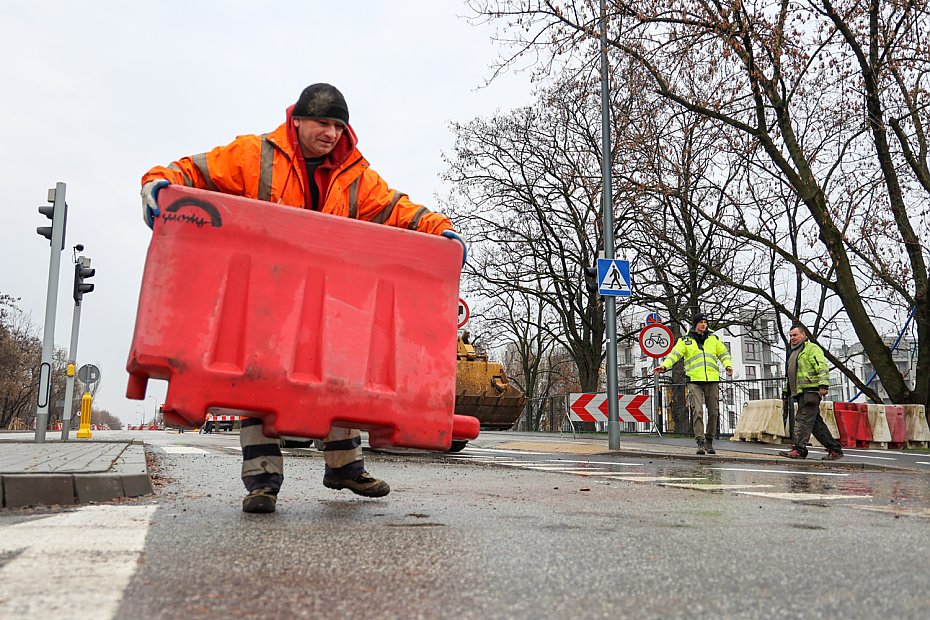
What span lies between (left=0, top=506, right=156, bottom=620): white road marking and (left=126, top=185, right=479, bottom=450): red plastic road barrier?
55cm

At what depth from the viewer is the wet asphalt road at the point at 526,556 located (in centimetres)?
211

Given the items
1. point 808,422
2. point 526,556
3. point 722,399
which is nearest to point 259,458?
point 526,556

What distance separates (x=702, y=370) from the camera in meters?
12.6

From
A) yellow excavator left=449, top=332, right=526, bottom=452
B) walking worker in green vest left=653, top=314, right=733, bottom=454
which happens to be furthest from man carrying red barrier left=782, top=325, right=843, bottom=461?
yellow excavator left=449, top=332, right=526, bottom=452

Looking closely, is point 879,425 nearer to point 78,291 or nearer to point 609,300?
point 609,300

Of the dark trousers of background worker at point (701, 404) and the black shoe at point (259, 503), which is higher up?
the dark trousers of background worker at point (701, 404)

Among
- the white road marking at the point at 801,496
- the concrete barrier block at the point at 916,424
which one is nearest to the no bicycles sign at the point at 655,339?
the concrete barrier block at the point at 916,424

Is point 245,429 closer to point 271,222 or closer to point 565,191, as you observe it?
point 271,222

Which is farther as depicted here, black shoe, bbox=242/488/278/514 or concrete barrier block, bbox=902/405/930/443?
concrete barrier block, bbox=902/405/930/443

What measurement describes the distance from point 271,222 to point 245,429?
41.3 inches

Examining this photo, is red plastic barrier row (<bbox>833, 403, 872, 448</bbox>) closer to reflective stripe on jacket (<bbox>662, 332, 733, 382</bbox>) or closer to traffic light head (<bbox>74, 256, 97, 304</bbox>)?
reflective stripe on jacket (<bbox>662, 332, 733, 382</bbox>)

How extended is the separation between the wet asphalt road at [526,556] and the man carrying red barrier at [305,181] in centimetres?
22

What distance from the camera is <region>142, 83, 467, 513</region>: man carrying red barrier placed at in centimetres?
409

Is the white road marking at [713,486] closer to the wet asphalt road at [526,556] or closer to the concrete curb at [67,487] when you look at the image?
the wet asphalt road at [526,556]
